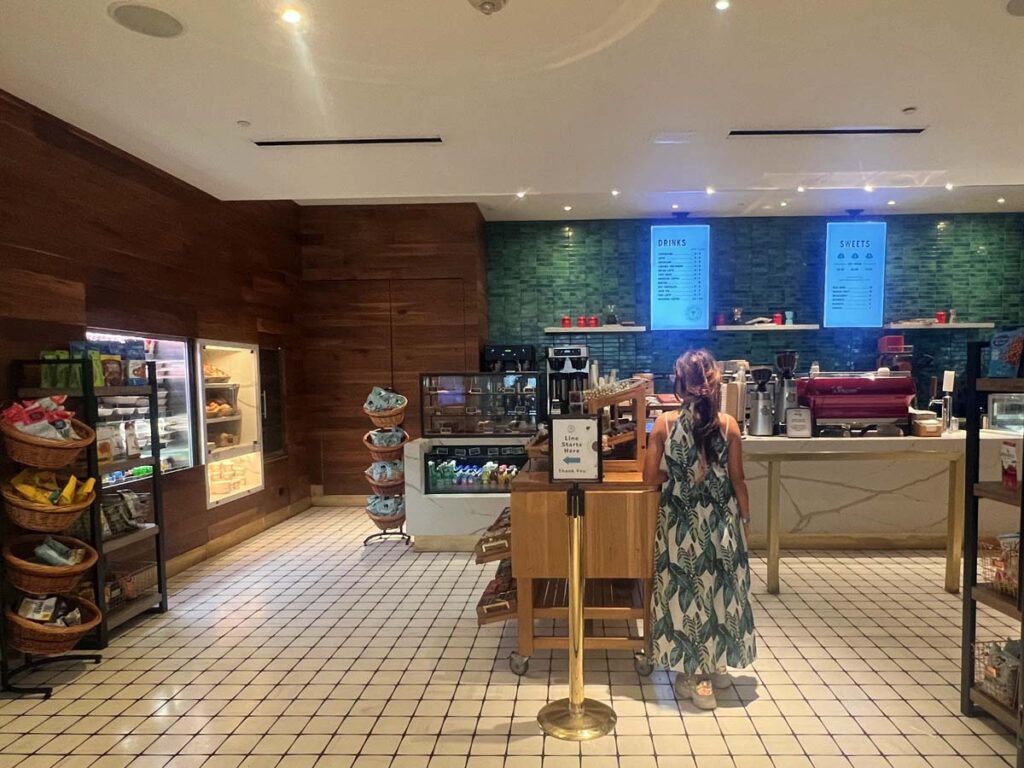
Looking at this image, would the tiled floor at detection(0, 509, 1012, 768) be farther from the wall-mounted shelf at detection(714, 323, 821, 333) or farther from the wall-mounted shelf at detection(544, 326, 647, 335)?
the wall-mounted shelf at detection(544, 326, 647, 335)

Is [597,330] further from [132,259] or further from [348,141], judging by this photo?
[132,259]

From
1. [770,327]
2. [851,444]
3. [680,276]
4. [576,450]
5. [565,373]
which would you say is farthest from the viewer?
[680,276]

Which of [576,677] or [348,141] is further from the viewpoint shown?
[348,141]

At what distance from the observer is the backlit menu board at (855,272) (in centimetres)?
716

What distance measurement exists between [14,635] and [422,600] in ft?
7.20

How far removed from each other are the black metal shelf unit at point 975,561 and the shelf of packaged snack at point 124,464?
449 cm

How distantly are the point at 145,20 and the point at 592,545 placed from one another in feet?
10.1

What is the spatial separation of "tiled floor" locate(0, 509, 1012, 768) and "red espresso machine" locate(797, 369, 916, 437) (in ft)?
3.71

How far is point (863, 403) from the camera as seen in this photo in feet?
15.2

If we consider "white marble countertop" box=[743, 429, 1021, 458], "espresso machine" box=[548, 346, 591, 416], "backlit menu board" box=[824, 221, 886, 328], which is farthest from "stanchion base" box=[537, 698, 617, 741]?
"backlit menu board" box=[824, 221, 886, 328]

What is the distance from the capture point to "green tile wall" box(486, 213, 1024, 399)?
723cm

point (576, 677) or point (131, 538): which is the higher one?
point (131, 538)

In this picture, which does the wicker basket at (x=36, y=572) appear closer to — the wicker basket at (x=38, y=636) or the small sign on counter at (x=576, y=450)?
the wicker basket at (x=38, y=636)

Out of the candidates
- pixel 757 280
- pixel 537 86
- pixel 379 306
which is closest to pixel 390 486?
pixel 379 306
